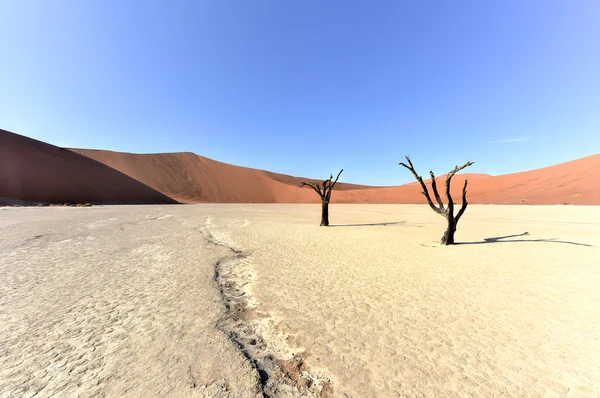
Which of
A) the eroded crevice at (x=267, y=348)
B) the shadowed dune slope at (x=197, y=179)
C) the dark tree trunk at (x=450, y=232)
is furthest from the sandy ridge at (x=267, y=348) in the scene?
the shadowed dune slope at (x=197, y=179)

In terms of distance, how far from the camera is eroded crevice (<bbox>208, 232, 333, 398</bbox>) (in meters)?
2.39

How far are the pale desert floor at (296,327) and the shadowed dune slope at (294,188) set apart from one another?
39.0 metres

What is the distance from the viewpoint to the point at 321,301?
4.39 meters

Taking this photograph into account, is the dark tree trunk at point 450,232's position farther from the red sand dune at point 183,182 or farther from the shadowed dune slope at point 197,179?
the shadowed dune slope at point 197,179

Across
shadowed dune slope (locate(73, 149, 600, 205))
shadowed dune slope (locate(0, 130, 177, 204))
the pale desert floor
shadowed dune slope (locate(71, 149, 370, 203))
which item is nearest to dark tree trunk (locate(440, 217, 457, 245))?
the pale desert floor

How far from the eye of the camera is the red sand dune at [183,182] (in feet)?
114

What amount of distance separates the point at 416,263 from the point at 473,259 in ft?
6.16

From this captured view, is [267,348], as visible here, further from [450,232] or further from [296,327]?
[450,232]

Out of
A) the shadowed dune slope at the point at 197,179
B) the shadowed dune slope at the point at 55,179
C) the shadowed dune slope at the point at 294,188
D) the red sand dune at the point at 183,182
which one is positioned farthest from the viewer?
the shadowed dune slope at the point at 197,179

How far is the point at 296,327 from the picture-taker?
137 inches

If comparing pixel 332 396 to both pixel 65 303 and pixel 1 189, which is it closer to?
pixel 65 303

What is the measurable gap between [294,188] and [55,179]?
44755mm

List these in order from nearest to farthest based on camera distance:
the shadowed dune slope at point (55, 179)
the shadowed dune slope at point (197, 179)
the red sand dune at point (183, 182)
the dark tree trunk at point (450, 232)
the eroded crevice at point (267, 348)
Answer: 1. the eroded crevice at point (267, 348)
2. the dark tree trunk at point (450, 232)
3. the shadowed dune slope at point (55, 179)
4. the red sand dune at point (183, 182)
5. the shadowed dune slope at point (197, 179)

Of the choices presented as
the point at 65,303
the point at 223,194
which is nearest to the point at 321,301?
the point at 65,303
